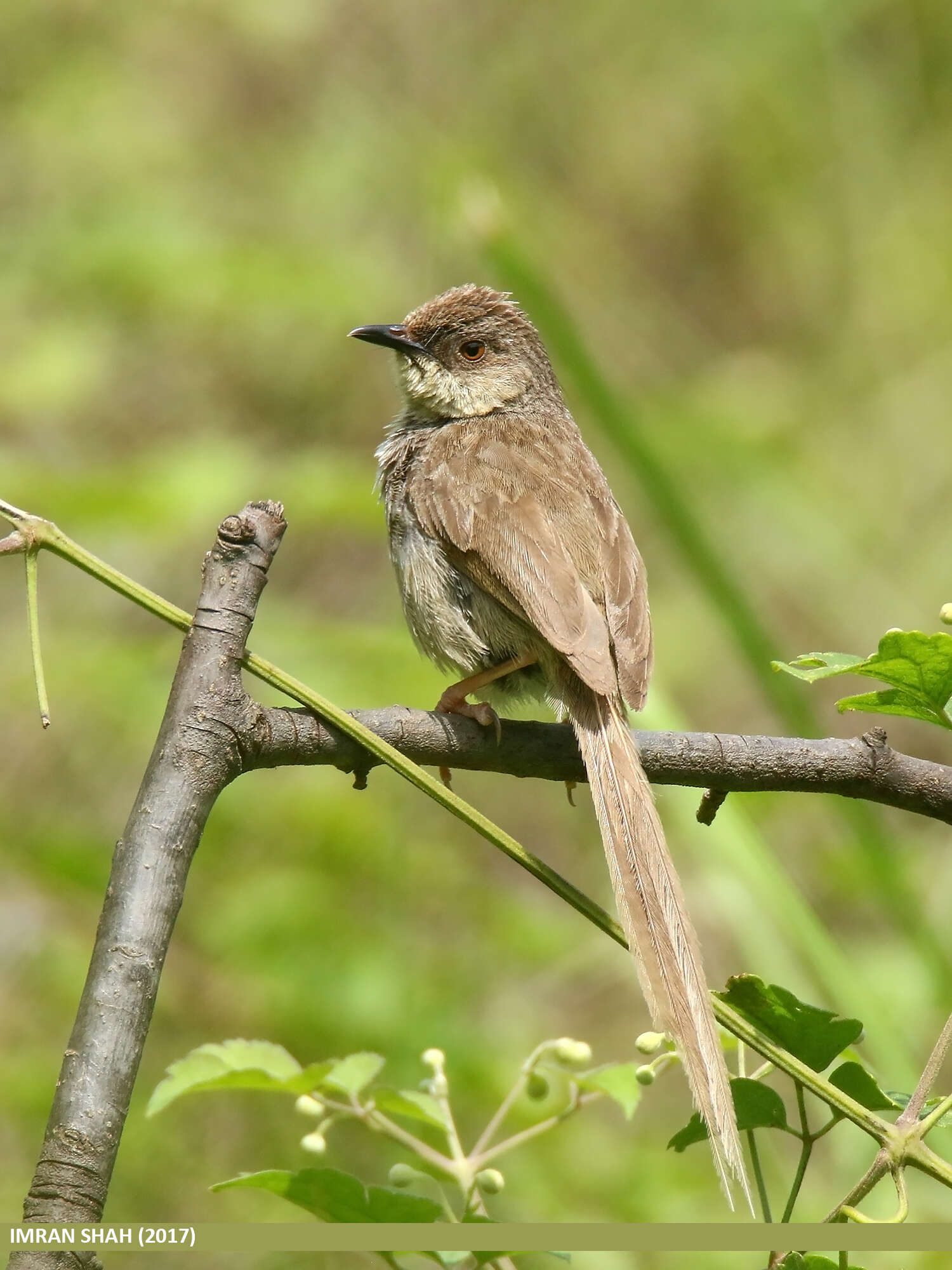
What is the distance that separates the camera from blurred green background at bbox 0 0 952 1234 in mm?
4199

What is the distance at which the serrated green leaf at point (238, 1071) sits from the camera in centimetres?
193

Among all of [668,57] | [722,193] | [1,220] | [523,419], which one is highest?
[668,57]

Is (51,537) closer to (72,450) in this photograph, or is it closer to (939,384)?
(72,450)

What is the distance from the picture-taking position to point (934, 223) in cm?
865

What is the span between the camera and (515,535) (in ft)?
10.9

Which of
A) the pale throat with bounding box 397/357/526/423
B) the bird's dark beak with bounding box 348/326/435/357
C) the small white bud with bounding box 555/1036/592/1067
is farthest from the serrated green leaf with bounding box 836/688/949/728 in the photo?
the bird's dark beak with bounding box 348/326/435/357

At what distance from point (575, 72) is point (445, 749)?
27.9 feet

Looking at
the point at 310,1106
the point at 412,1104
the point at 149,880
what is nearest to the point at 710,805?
the point at 412,1104

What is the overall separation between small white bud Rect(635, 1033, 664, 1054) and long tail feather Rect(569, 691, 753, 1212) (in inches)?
1.9

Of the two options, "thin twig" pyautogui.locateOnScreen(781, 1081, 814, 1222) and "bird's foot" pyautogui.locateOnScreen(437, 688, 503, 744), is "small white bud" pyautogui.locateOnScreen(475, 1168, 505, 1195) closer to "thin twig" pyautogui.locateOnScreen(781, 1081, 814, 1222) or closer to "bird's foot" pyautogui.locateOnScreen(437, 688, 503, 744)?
"thin twig" pyautogui.locateOnScreen(781, 1081, 814, 1222)

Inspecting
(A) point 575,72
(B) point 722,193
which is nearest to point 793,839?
(B) point 722,193

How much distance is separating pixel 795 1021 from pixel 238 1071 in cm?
79

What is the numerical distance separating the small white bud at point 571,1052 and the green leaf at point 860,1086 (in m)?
0.43

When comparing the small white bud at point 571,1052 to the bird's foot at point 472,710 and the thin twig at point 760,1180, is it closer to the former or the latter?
the thin twig at point 760,1180
